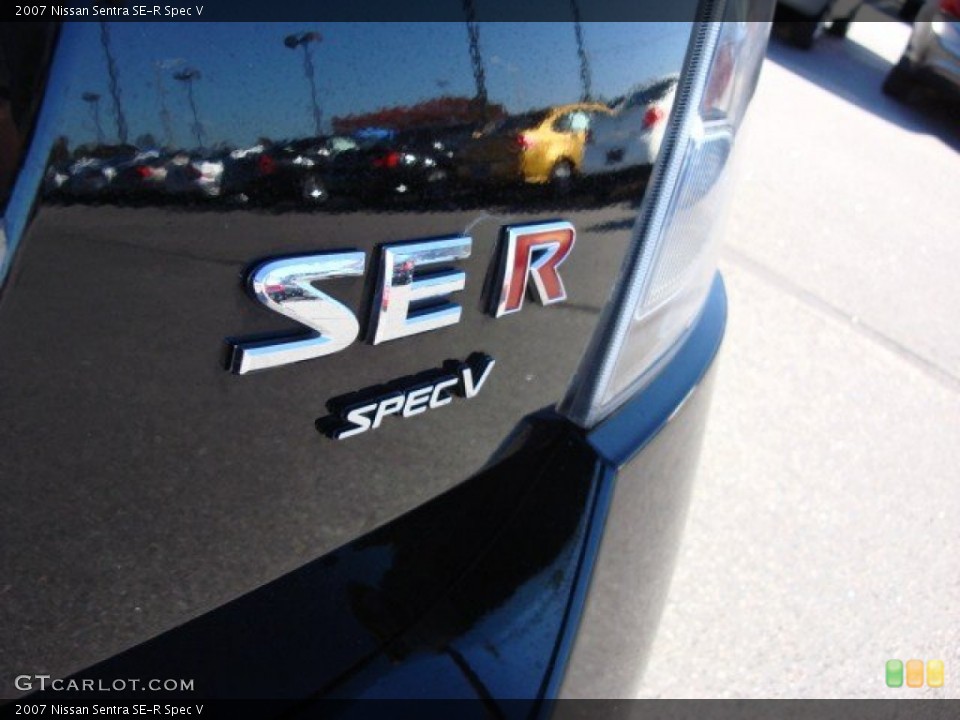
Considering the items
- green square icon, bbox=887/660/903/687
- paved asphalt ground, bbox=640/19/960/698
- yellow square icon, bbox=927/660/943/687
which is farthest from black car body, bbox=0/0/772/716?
yellow square icon, bbox=927/660/943/687

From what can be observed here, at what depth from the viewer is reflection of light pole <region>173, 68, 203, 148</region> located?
0.80 meters

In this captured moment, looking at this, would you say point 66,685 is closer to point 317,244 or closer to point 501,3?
point 317,244

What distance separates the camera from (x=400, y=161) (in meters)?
0.95

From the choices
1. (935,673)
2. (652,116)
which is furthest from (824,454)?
(652,116)

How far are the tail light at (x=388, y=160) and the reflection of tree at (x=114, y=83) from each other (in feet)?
0.77

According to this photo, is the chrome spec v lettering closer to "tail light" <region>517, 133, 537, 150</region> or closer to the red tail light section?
the red tail light section

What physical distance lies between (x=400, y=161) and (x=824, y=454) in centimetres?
276

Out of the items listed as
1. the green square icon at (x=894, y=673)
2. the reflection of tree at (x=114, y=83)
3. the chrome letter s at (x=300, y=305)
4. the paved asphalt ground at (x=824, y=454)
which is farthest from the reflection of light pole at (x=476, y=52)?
the green square icon at (x=894, y=673)

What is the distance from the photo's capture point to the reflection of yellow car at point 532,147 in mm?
1006

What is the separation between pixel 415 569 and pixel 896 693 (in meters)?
1.85

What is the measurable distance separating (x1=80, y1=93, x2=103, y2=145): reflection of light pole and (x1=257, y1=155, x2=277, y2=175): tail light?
0.14 meters

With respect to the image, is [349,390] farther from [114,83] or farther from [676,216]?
[676,216]

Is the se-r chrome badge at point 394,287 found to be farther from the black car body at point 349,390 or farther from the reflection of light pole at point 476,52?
the reflection of light pole at point 476,52

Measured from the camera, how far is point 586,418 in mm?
1310
